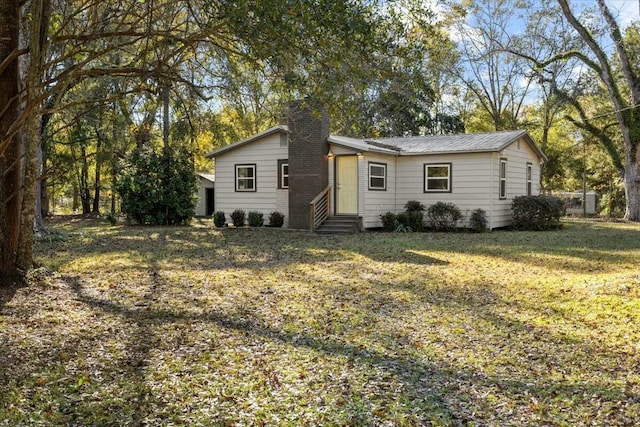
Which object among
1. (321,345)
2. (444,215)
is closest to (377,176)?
(444,215)

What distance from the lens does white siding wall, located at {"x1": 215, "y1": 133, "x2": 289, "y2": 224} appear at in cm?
1814

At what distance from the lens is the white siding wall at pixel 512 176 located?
54.7 feet

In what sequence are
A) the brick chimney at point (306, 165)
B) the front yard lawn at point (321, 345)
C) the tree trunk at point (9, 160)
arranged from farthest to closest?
the brick chimney at point (306, 165) < the tree trunk at point (9, 160) < the front yard lawn at point (321, 345)

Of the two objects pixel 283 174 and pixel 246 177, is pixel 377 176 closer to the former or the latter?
pixel 283 174

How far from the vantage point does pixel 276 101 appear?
8.81 metres

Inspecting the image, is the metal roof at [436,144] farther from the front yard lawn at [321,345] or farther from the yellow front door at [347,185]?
the front yard lawn at [321,345]

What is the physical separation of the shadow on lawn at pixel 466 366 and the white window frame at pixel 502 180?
470 inches

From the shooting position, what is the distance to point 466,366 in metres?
4.15

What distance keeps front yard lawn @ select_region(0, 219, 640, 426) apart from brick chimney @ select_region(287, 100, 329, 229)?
7.64m

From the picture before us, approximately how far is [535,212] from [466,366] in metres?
14.0

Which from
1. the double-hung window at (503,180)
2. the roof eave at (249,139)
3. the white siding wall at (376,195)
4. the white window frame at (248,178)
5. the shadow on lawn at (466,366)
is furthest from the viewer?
the white window frame at (248,178)

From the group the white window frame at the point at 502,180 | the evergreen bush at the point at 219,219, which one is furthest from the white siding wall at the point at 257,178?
the white window frame at the point at 502,180

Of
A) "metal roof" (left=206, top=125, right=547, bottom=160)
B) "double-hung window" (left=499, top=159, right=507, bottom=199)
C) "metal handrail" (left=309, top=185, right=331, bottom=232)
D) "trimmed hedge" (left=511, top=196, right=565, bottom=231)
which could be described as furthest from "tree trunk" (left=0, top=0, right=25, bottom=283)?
"trimmed hedge" (left=511, top=196, right=565, bottom=231)

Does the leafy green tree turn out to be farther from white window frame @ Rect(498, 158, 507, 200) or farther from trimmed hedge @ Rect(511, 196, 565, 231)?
trimmed hedge @ Rect(511, 196, 565, 231)
